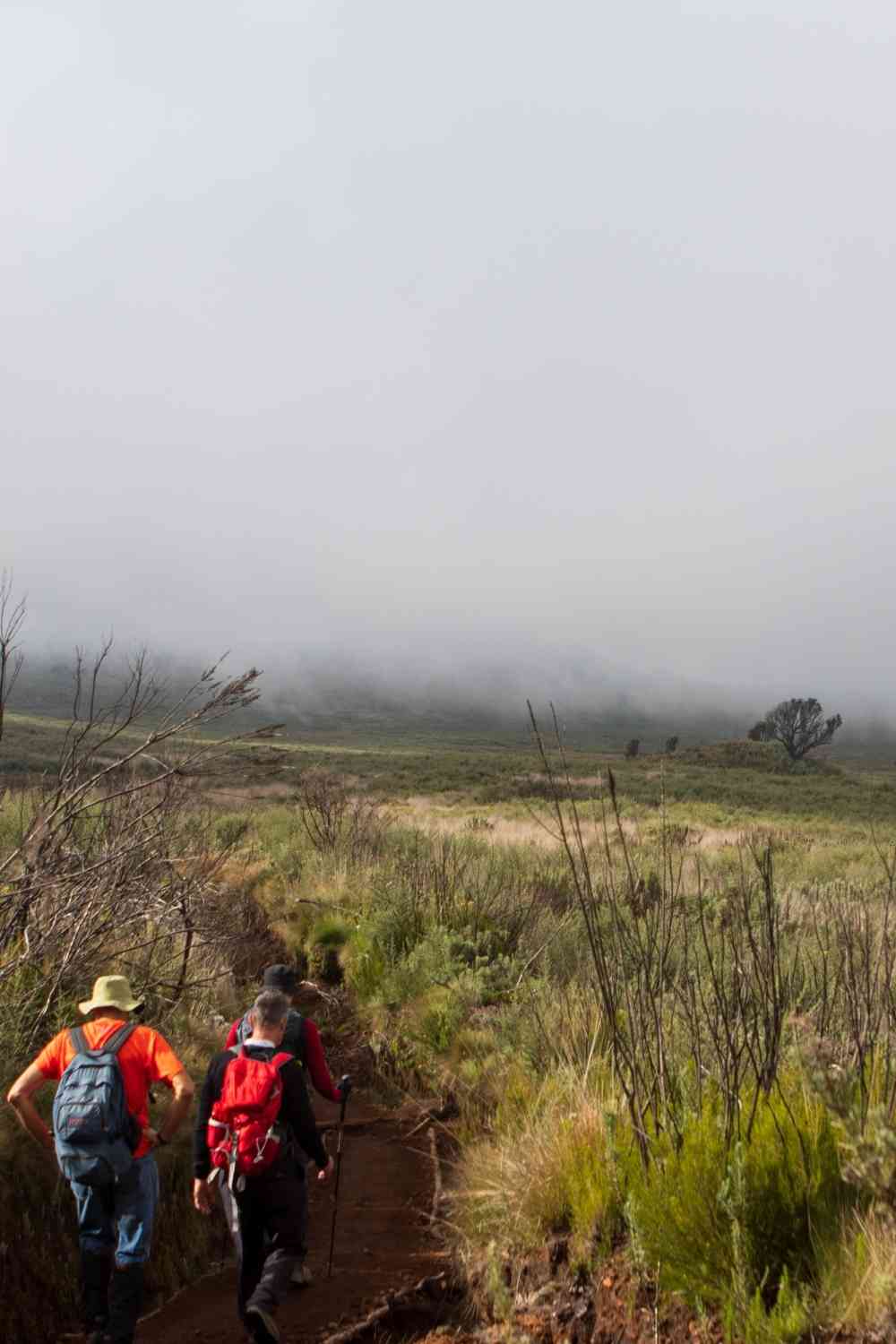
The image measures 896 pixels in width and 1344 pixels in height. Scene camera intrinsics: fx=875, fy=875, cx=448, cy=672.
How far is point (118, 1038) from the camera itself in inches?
172

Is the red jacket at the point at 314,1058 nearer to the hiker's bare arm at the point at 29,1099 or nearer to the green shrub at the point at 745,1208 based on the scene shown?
the hiker's bare arm at the point at 29,1099

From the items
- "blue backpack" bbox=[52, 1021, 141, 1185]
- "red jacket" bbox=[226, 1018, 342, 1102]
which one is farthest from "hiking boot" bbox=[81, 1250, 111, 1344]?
"red jacket" bbox=[226, 1018, 342, 1102]

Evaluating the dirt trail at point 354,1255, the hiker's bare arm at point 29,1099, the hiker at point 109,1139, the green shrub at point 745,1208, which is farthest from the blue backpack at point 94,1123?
the green shrub at point 745,1208

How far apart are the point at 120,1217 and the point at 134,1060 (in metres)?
0.76

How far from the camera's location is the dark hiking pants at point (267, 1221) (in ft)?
14.6

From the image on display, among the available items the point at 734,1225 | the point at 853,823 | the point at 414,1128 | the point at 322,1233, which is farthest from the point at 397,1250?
the point at 853,823

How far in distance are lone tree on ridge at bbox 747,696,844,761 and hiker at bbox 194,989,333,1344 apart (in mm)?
63989

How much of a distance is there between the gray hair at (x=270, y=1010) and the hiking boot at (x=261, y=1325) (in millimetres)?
1240

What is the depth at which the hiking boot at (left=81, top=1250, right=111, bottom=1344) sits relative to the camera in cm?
431

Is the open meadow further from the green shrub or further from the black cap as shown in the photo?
the black cap

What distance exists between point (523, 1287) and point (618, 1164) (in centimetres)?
94

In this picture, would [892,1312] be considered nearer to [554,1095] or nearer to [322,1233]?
[554,1095]

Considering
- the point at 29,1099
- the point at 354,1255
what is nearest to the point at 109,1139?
the point at 29,1099

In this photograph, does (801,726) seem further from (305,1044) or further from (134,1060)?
(134,1060)
